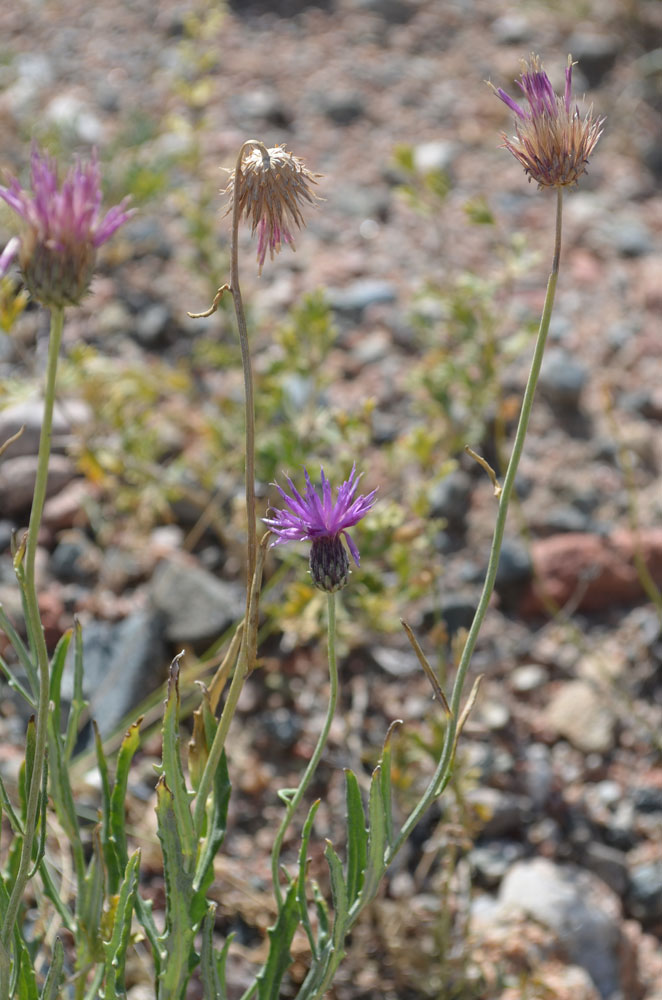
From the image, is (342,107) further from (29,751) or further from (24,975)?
(24,975)

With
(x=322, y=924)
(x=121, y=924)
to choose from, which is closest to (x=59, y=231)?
(x=121, y=924)

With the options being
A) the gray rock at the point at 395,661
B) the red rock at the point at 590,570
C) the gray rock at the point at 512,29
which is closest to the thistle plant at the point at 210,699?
the gray rock at the point at 395,661

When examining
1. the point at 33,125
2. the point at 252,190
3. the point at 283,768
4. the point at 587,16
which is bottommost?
the point at 283,768

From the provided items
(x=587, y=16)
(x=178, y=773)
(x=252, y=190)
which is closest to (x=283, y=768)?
(x=178, y=773)

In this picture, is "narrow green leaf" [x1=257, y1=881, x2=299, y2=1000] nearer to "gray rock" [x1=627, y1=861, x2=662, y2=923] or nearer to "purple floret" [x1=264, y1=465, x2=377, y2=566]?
"purple floret" [x1=264, y1=465, x2=377, y2=566]

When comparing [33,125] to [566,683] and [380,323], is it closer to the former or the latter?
[380,323]

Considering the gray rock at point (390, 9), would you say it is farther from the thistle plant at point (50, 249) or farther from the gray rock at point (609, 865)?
the thistle plant at point (50, 249)

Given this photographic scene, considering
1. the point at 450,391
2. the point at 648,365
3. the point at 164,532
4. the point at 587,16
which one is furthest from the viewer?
the point at 587,16
